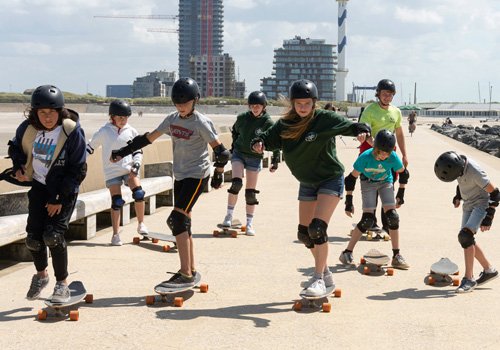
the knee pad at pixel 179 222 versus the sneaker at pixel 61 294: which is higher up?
the knee pad at pixel 179 222

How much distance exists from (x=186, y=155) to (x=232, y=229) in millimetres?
3248

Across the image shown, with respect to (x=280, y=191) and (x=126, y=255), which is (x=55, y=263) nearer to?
(x=126, y=255)

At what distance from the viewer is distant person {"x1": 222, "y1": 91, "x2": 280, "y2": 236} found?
909 centimetres

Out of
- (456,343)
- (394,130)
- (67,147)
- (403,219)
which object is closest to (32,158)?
(67,147)

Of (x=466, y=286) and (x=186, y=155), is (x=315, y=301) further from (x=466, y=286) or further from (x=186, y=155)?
(x=186, y=155)

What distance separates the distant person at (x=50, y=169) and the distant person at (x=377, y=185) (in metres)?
2.83

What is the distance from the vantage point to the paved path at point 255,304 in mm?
4867

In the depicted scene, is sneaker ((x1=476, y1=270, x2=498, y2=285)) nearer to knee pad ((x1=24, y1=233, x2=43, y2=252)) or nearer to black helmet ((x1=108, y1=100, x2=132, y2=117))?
knee pad ((x1=24, y1=233, x2=43, y2=252))

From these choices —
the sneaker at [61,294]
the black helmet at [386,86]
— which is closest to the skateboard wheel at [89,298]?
the sneaker at [61,294]

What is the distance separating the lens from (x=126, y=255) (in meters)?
7.73

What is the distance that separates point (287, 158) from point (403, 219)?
5172 millimetres

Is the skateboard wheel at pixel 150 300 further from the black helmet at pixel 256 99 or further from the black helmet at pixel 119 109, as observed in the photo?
the black helmet at pixel 256 99

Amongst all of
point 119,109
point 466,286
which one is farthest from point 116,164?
point 466,286

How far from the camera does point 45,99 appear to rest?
17.6 feet
